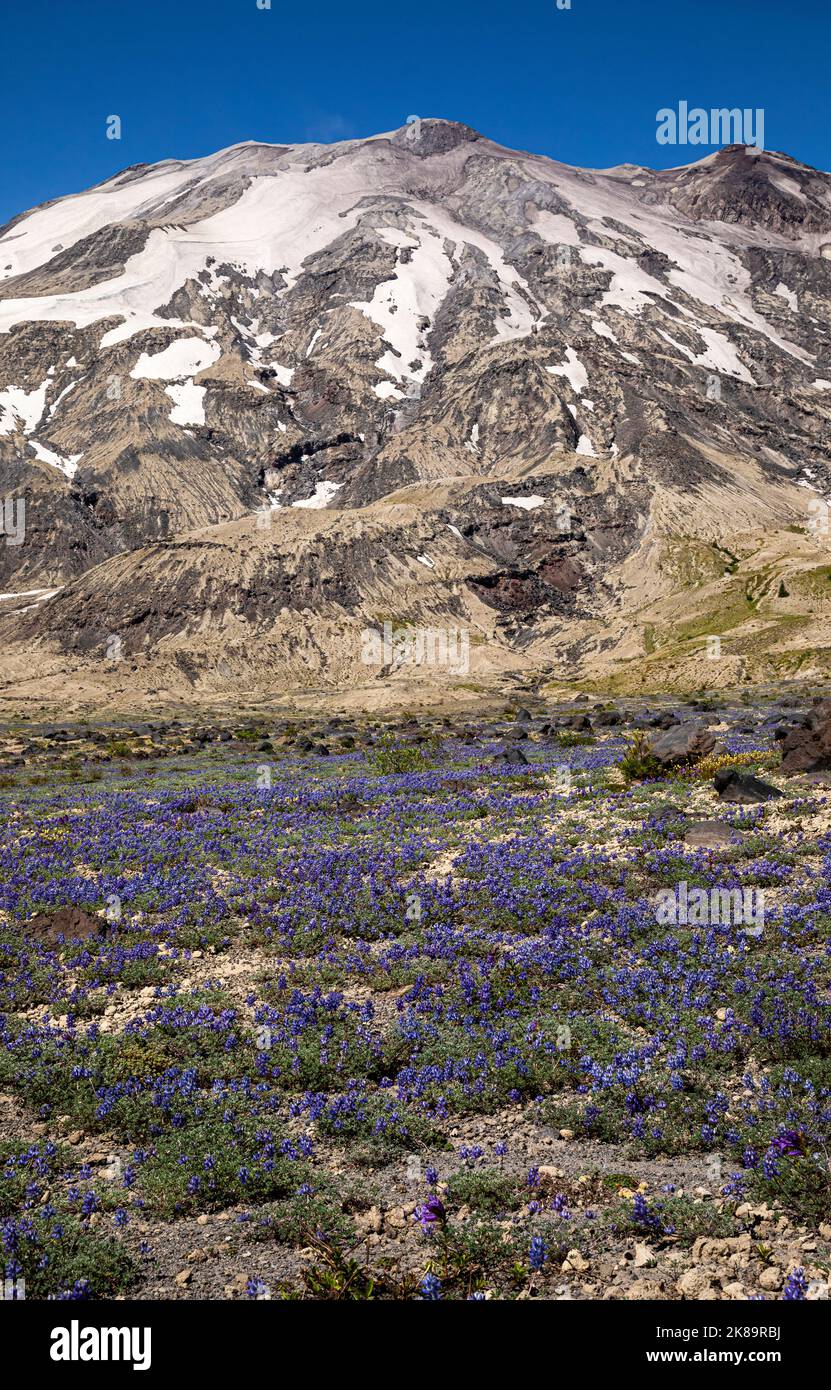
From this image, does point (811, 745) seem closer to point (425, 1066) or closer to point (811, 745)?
point (811, 745)

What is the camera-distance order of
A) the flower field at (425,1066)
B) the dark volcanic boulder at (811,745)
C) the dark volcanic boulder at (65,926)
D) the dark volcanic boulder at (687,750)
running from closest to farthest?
the flower field at (425,1066) < the dark volcanic boulder at (65,926) < the dark volcanic boulder at (811,745) < the dark volcanic boulder at (687,750)

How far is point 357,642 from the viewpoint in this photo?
384 ft

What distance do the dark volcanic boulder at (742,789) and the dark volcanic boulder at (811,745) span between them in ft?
7.33

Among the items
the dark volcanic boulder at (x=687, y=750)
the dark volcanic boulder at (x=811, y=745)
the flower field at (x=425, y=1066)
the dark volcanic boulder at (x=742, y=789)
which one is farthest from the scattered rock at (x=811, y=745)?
the flower field at (x=425, y=1066)

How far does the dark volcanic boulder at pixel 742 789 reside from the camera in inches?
651

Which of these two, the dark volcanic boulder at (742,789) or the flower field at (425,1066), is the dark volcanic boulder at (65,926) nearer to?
the flower field at (425,1066)

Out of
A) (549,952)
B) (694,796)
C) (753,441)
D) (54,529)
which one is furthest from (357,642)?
(753,441)

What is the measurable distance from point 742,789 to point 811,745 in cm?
360

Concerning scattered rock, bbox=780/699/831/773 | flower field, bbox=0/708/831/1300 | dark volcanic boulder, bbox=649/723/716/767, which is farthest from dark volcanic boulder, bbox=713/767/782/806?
dark volcanic boulder, bbox=649/723/716/767

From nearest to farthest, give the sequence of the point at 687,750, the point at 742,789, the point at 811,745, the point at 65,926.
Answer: the point at 65,926, the point at 742,789, the point at 811,745, the point at 687,750

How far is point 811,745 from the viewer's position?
19188 millimetres

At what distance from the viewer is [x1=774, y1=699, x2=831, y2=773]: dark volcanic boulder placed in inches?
744

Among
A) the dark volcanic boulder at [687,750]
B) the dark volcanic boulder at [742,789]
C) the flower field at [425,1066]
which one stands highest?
the dark volcanic boulder at [687,750]

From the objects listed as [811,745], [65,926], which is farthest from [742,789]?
[65,926]
